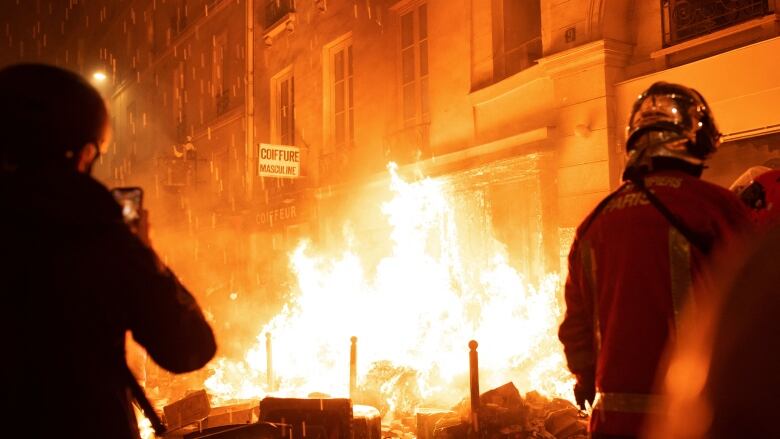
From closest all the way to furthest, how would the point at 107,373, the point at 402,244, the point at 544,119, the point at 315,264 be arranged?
1. the point at 107,373
2. the point at 544,119
3. the point at 402,244
4. the point at 315,264

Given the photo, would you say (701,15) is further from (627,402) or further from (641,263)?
(627,402)

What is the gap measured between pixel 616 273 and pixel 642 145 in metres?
0.72

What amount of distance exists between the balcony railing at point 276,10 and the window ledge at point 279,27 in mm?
118

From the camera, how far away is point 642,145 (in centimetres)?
315

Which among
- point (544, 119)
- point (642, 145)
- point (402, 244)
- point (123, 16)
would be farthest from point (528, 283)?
point (123, 16)

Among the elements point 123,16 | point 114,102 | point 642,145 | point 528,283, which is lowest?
point 528,283

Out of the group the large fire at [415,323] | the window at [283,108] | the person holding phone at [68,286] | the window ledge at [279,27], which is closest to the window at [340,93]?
the window ledge at [279,27]

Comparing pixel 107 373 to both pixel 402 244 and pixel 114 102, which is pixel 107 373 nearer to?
pixel 402 244

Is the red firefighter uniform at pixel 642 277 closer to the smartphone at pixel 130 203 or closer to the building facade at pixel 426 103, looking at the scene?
the smartphone at pixel 130 203


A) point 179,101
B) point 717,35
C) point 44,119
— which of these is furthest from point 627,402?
point 179,101

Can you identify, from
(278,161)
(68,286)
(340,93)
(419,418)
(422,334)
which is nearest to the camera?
(68,286)

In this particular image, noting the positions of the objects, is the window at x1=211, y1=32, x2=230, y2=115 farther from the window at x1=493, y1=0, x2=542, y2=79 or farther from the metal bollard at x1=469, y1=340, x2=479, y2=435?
the metal bollard at x1=469, y1=340, x2=479, y2=435

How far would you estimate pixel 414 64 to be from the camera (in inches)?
541

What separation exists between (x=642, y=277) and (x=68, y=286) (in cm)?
216
